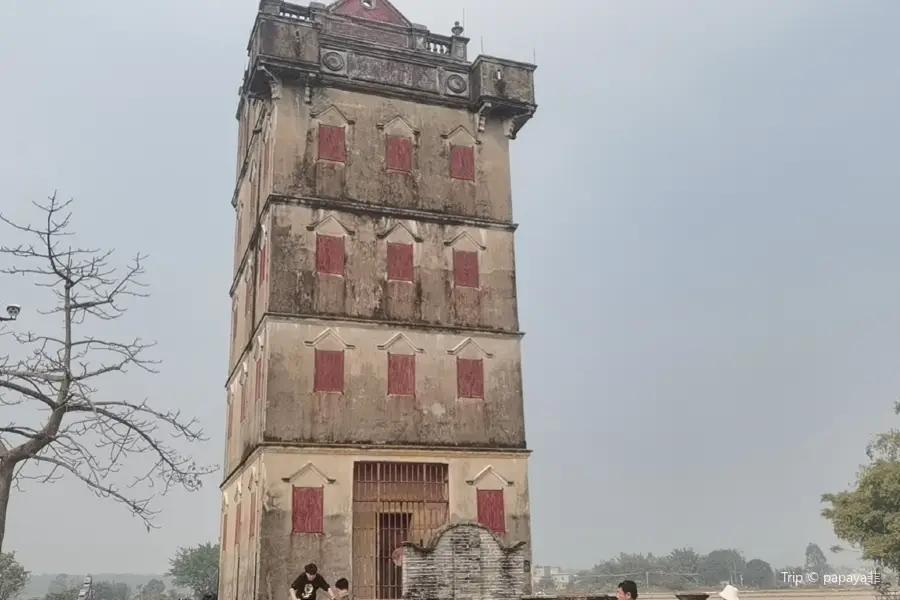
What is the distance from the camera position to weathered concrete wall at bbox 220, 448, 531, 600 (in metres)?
19.3

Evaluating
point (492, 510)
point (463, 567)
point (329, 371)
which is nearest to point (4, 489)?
point (463, 567)

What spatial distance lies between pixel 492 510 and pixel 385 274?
23.1 ft

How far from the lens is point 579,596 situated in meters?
17.7

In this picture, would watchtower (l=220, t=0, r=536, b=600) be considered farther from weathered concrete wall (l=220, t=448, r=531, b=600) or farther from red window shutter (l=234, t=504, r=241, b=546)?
red window shutter (l=234, t=504, r=241, b=546)

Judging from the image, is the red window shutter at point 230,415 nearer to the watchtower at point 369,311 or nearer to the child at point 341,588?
the watchtower at point 369,311

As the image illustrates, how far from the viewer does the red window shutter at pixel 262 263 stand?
22.5 metres

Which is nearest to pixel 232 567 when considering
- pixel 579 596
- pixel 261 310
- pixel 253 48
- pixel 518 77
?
pixel 261 310

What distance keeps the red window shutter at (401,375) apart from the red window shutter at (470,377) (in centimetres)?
130

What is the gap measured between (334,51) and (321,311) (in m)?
7.97

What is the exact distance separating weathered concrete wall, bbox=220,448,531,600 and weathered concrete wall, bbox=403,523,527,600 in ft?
2.05

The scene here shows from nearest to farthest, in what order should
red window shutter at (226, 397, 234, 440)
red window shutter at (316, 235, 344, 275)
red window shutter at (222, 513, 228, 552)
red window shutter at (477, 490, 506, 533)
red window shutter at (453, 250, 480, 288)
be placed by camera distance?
1. red window shutter at (477, 490, 506, 533)
2. red window shutter at (316, 235, 344, 275)
3. red window shutter at (453, 250, 480, 288)
4. red window shutter at (222, 513, 228, 552)
5. red window shutter at (226, 397, 234, 440)

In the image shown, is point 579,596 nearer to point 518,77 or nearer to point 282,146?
point 282,146

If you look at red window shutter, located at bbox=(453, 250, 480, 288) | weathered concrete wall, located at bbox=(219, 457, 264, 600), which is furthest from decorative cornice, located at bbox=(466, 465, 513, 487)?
weathered concrete wall, located at bbox=(219, 457, 264, 600)

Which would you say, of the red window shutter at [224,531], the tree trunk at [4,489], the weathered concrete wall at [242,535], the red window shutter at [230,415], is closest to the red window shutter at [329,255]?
the weathered concrete wall at [242,535]
